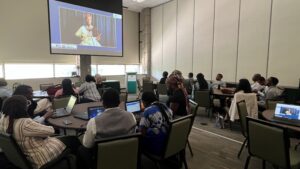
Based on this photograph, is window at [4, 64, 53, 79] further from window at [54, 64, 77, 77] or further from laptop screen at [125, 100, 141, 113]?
laptop screen at [125, 100, 141, 113]

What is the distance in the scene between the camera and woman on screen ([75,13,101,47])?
Result: 6.94 metres

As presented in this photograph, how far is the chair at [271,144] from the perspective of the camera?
6.10 ft

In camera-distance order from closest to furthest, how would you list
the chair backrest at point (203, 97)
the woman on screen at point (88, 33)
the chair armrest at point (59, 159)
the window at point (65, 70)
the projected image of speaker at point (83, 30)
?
the chair armrest at point (59, 159) < the chair backrest at point (203, 97) < the projected image of speaker at point (83, 30) < the woman on screen at point (88, 33) < the window at point (65, 70)

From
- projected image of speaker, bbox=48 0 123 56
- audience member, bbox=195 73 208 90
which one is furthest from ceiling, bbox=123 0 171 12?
audience member, bbox=195 73 208 90

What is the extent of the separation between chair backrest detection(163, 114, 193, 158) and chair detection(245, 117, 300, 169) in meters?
0.71

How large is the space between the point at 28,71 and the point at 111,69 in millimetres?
4096

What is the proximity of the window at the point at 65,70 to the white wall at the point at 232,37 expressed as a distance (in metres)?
4.59

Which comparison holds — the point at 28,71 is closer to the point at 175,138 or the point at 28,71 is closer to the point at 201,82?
the point at 201,82

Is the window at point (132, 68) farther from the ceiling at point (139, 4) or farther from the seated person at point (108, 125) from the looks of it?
the seated person at point (108, 125)

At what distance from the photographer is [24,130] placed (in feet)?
5.41

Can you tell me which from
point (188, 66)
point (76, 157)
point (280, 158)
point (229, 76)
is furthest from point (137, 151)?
point (188, 66)

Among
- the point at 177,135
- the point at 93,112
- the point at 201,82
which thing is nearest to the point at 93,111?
the point at 93,112

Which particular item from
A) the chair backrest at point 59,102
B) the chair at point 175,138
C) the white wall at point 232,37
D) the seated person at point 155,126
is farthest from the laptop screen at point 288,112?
the white wall at point 232,37

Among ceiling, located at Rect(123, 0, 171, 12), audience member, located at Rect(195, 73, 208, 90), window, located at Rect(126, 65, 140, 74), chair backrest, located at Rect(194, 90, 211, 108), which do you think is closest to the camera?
chair backrest, located at Rect(194, 90, 211, 108)
